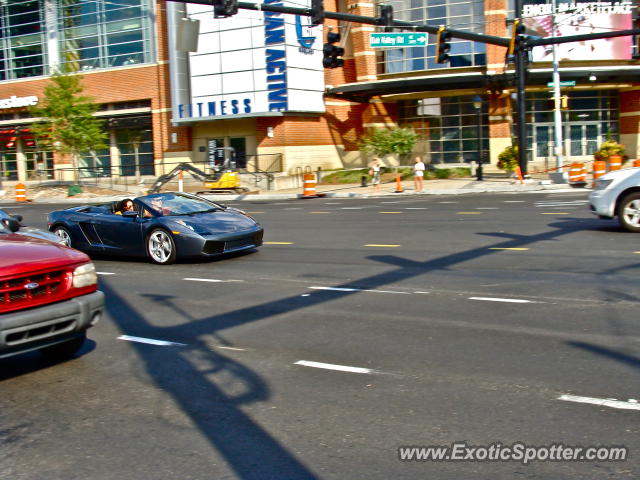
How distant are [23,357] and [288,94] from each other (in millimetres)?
33524

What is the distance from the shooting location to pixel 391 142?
3897cm

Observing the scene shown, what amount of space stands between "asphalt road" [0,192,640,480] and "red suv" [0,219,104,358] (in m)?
0.50

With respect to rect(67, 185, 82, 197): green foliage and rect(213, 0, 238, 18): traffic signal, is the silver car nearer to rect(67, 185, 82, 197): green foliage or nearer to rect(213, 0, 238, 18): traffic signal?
rect(213, 0, 238, 18): traffic signal

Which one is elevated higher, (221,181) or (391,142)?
(391,142)

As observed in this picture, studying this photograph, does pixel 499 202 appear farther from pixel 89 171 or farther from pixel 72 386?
pixel 89 171

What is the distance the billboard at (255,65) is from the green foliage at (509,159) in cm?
1085

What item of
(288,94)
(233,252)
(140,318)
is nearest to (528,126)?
(288,94)

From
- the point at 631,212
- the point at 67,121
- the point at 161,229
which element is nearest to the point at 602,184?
the point at 631,212

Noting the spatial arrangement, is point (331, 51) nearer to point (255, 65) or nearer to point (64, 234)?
point (64, 234)

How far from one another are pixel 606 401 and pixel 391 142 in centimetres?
3459

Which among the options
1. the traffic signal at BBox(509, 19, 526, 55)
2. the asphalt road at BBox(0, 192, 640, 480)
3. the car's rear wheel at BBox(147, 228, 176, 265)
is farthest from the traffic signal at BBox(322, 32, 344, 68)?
the asphalt road at BBox(0, 192, 640, 480)

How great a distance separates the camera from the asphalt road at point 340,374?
442 centimetres

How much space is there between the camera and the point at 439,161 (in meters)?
44.0

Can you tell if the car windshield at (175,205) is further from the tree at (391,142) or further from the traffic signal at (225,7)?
the tree at (391,142)
